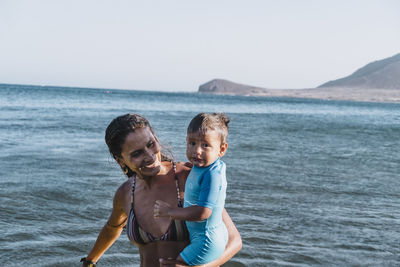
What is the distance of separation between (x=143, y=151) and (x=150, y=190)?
0.24m

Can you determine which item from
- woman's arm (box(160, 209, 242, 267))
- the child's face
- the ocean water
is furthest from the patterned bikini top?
the ocean water

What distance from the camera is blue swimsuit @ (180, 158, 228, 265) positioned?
2.26 metres

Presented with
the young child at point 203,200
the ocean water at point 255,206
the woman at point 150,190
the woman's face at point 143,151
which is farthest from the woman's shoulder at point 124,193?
the ocean water at point 255,206

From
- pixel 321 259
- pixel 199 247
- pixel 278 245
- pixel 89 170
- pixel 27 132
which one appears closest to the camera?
pixel 199 247

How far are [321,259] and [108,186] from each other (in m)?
4.27

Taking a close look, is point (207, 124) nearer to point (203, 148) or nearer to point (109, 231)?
point (203, 148)

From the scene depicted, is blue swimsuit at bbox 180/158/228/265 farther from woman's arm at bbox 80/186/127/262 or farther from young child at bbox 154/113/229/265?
woman's arm at bbox 80/186/127/262

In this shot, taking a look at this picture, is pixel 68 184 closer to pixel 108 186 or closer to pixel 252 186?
pixel 108 186

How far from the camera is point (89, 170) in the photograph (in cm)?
995

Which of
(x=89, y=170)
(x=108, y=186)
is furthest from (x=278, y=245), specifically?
(x=89, y=170)

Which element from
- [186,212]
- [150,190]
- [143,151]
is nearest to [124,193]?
[150,190]

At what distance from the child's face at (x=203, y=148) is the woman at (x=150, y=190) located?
0.67 feet

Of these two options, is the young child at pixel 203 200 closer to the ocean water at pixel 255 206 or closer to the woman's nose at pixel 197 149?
the woman's nose at pixel 197 149

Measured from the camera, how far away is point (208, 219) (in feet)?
7.53
